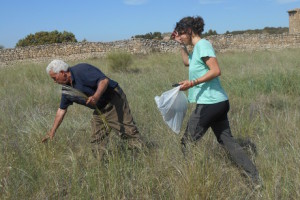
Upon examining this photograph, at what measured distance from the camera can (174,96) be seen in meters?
3.16

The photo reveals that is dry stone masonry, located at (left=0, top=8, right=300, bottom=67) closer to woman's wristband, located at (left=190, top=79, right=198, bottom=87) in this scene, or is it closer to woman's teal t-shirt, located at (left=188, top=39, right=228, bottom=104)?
woman's teal t-shirt, located at (left=188, top=39, right=228, bottom=104)

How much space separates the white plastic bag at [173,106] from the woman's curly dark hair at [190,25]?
1.75ft

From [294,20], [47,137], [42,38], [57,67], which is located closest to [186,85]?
[57,67]

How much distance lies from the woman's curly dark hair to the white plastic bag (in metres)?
0.53

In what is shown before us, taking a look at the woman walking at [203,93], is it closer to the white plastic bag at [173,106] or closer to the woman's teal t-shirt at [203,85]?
the woman's teal t-shirt at [203,85]

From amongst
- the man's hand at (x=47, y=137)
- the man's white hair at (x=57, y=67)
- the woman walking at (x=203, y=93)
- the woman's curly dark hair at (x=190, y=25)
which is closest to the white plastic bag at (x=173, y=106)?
the woman walking at (x=203, y=93)

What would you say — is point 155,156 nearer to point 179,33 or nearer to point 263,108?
point 179,33

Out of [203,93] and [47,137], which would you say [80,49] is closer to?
[47,137]

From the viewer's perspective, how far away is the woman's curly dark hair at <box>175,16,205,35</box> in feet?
10.0

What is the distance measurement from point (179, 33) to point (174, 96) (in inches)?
23.2

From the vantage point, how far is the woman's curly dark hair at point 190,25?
10.0 ft

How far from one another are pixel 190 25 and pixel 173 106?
0.77 metres

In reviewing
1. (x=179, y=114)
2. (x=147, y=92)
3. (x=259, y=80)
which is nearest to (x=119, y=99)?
(x=179, y=114)

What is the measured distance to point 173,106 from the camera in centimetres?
321
